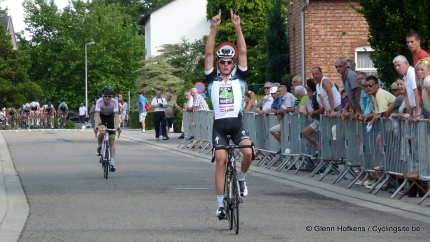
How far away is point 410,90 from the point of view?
1337cm

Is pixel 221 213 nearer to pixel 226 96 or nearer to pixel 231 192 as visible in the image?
pixel 231 192

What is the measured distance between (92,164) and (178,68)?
5329 cm

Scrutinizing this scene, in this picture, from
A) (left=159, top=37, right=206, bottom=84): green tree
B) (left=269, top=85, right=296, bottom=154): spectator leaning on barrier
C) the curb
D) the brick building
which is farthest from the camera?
(left=159, top=37, right=206, bottom=84): green tree

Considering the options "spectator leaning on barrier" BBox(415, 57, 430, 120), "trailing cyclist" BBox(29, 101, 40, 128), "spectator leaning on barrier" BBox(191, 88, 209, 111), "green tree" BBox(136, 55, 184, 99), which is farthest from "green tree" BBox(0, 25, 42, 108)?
"spectator leaning on barrier" BBox(415, 57, 430, 120)

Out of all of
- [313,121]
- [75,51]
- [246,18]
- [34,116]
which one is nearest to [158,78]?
[246,18]

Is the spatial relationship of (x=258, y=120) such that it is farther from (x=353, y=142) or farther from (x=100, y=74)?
Answer: (x=100, y=74)

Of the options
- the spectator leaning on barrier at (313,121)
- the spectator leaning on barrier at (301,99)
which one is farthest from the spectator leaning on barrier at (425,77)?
the spectator leaning on barrier at (301,99)

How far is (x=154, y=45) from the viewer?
83625 millimetres

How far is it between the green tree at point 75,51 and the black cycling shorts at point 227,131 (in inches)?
3074

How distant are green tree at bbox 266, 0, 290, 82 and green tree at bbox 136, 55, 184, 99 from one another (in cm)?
2659

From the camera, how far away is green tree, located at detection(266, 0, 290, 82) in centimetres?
4347

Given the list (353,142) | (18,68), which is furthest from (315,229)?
(18,68)

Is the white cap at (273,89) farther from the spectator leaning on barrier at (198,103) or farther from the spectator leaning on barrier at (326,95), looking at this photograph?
the spectator leaning on barrier at (198,103)

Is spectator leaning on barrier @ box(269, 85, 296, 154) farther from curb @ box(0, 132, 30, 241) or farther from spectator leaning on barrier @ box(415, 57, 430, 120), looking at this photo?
spectator leaning on barrier @ box(415, 57, 430, 120)
